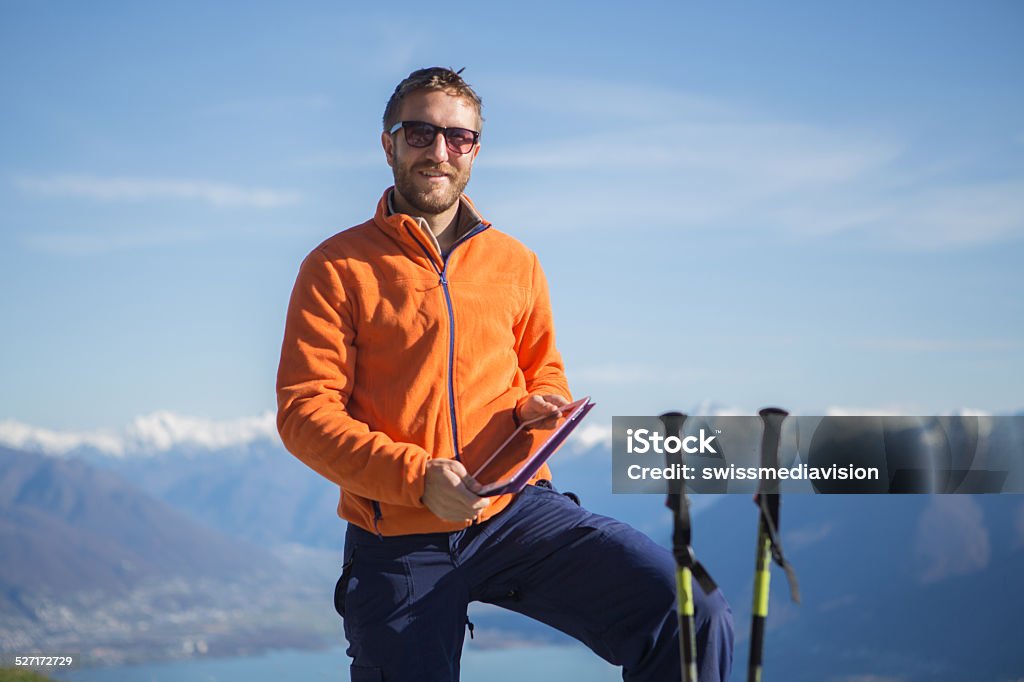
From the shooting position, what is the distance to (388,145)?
14.6 feet

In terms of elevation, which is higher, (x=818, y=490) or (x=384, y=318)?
(x=384, y=318)

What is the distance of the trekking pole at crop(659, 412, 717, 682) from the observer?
3348 millimetres

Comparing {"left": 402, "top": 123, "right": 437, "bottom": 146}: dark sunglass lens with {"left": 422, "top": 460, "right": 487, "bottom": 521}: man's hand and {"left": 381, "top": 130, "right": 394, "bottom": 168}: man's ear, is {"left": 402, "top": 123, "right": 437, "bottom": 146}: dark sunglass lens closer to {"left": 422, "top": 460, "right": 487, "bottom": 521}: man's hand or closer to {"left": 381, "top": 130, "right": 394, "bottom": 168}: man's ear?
{"left": 381, "top": 130, "right": 394, "bottom": 168}: man's ear

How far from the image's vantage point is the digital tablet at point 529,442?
3840 millimetres

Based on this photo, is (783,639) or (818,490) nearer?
(818,490)

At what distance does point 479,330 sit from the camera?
4.12 meters

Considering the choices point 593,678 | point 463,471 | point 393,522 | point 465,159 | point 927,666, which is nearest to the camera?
point 463,471

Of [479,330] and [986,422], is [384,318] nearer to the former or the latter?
[479,330]

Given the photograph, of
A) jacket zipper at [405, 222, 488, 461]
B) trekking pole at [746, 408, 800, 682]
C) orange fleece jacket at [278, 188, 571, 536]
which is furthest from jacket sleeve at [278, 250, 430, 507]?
trekking pole at [746, 408, 800, 682]

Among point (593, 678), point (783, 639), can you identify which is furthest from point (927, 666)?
point (593, 678)

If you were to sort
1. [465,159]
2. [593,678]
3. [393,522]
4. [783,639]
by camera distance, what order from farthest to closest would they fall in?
1. [593,678]
2. [783,639]
3. [465,159]
4. [393,522]

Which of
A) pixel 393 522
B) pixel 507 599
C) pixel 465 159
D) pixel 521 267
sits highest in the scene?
pixel 465 159

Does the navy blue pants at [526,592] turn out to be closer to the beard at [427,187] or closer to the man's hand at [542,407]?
the man's hand at [542,407]

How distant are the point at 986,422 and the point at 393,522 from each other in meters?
6.19
